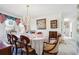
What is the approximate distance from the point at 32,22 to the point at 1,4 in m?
A: 0.55

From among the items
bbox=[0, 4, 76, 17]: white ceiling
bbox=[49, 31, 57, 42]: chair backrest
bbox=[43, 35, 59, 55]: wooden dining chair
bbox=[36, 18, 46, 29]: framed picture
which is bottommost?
bbox=[43, 35, 59, 55]: wooden dining chair

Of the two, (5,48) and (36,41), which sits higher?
(36,41)

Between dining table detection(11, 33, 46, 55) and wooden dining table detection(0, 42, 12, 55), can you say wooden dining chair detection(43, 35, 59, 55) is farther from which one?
wooden dining table detection(0, 42, 12, 55)

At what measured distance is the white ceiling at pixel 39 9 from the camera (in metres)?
2.04

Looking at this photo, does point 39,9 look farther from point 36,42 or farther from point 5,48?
point 5,48

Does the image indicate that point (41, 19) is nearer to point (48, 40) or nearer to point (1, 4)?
point (48, 40)

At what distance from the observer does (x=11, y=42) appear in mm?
2059

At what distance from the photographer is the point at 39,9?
6.75 feet

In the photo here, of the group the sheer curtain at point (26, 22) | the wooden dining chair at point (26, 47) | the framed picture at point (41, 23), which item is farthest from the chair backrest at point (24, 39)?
the framed picture at point (41, 23)

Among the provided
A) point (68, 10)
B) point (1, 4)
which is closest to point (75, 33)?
point (68, 10)

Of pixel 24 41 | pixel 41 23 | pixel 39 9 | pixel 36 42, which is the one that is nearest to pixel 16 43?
pixel 24 41

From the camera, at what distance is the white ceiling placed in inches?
80.4

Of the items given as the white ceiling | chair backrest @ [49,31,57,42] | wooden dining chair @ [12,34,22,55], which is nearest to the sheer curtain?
the white ceiling

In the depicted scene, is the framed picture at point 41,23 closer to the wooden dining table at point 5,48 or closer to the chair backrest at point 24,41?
the chair backrest at point 24,41
